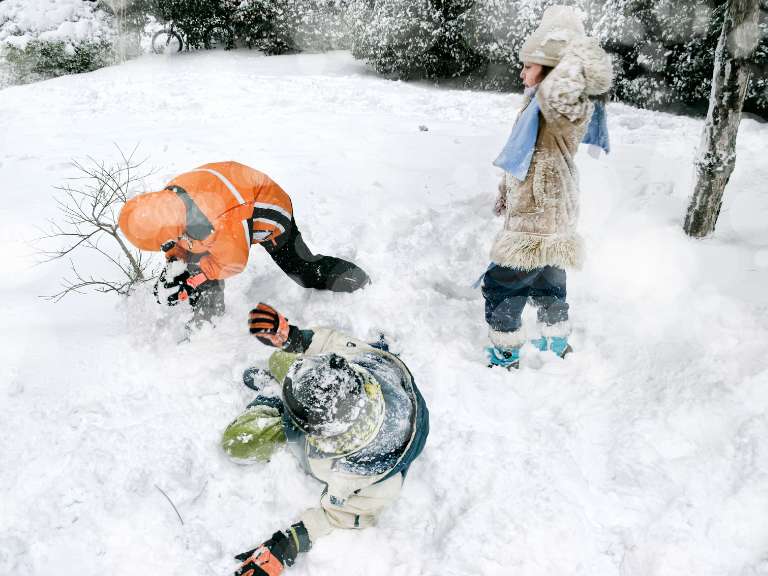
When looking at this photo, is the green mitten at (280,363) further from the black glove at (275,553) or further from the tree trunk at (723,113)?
the tree trunk at (723,113)

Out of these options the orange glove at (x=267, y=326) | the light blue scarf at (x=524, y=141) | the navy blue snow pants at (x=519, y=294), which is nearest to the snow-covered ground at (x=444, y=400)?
the navy blue snow pants at (x=519, y=294)

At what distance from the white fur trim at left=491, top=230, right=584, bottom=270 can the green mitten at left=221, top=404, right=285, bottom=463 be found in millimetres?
1371

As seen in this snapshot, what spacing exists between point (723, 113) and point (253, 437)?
3336mm

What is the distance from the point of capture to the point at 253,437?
2.42m

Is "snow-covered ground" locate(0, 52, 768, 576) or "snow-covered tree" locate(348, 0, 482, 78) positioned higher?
"snow-covered tree" locate(348, 0, 482, 78)

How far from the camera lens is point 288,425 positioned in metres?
2.44

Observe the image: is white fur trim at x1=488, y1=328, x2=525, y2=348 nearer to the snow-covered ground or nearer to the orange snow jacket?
the snow-covered ground

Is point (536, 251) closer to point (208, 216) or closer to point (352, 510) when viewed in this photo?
point (352, 510)

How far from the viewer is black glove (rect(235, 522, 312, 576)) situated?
2047 mm

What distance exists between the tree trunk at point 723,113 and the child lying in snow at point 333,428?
248 cm

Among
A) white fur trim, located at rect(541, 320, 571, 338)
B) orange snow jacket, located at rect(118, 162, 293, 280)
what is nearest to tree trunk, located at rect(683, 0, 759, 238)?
white fur trim, located at rect(541, 320, 571, 338)

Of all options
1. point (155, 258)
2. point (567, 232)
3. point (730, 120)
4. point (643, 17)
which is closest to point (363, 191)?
point (155, 258)

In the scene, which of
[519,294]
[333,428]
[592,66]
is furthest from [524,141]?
[333,428]

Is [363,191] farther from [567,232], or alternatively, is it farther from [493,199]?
[567,232]
